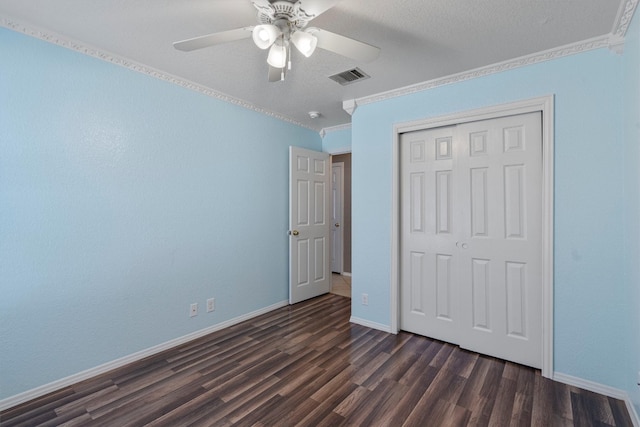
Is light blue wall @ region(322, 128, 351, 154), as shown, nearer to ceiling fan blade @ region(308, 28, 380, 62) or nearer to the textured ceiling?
the textured ceiling

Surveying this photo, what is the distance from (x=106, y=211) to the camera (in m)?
2.30

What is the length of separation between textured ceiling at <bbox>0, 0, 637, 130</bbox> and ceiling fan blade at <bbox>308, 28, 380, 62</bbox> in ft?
0.89

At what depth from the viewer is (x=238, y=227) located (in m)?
3.26

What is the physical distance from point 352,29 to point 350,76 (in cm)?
70

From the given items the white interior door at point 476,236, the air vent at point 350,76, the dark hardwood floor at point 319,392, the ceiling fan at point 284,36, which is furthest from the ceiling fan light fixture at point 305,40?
the dark hardwood floor at point 319,392

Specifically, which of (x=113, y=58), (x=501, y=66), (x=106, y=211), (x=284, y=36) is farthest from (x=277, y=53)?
(x=501, y=66)

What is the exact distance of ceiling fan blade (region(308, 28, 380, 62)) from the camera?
1.57m

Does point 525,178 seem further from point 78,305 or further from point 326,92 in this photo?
point 78,305

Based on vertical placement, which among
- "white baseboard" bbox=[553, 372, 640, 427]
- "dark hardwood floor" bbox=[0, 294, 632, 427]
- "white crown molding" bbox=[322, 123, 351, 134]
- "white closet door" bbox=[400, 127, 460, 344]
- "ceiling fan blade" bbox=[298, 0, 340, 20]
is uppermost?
"white crown molding" bbox=[322, 123, 351, 134]

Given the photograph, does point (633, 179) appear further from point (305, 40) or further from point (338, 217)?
point (338, 217)

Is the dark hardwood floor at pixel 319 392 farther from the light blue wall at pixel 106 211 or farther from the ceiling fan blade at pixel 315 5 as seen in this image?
the ceiling fan blade at pixel 315 5

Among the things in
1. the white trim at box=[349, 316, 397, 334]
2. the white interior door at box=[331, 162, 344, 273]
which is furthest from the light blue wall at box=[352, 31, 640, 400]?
the white interior door at box=[331, 162, 344, 273]

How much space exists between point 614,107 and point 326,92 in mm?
2201

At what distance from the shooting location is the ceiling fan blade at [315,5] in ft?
4.45
